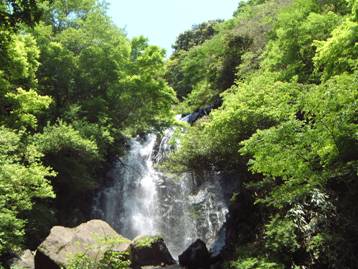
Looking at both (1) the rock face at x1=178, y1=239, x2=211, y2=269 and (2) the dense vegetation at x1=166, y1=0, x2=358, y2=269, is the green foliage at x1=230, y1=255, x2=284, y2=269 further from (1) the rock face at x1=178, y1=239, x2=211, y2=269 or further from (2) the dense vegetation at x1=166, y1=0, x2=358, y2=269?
(1) the rock face at x1=178, y1=239, x2=211, y2=269

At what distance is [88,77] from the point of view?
72.4 ft

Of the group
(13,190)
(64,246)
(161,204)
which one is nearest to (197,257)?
(64,246)

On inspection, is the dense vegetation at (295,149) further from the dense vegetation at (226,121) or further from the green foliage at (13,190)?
the green foliage at (13,190)

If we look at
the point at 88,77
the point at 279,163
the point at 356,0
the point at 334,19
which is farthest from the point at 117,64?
the point at 279,163

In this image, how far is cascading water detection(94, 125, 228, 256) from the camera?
18.3 m

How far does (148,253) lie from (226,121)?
610 cm

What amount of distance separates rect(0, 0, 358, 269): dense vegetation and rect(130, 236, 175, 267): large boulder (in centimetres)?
297

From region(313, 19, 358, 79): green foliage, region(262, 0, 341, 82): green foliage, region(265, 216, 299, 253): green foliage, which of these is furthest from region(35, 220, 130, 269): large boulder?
region(262, 0, 341, 82): green foliage

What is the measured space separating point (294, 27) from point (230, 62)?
8.86m

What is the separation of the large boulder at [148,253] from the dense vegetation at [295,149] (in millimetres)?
3051

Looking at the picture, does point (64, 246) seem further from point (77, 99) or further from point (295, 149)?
point (77, 99)

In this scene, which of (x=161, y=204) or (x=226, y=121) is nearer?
(x=226, y=121)

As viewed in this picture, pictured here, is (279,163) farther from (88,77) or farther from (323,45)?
(88,77)

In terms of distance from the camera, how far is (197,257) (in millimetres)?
14016
